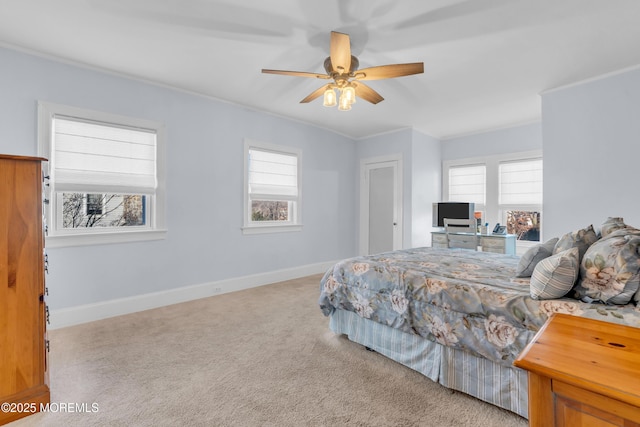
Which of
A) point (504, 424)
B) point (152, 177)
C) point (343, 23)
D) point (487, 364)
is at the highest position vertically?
point (343, 23)

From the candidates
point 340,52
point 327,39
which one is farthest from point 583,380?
point 327,39

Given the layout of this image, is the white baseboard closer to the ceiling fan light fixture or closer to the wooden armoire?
the wooden armoire

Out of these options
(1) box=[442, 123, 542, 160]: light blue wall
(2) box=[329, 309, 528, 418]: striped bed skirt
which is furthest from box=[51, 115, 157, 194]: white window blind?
(1) box=[442, 123, 542, 160]: light blue wall

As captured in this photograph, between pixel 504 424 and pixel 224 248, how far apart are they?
11.1 ft

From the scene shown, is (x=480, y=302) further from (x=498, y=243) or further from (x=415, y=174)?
(x=415, y=174)

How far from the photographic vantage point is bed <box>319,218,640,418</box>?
4.65 ft

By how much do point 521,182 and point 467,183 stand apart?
831 millimetres

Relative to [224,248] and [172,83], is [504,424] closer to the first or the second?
[224,248]

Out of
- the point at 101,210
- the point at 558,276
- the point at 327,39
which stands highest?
the point at 327,39

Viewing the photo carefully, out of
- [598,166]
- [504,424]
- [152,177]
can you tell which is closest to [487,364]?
[504,424]

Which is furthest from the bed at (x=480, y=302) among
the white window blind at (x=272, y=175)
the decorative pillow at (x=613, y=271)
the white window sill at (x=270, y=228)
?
the white window blind at (x=272, y=175)

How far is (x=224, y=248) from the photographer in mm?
3971

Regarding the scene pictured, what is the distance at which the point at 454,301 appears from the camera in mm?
1775

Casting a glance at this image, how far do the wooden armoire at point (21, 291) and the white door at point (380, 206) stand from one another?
4548 millimetres
